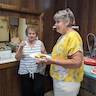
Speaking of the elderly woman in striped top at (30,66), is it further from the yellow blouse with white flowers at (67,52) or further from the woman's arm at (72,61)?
the woman's arm at (72,61)

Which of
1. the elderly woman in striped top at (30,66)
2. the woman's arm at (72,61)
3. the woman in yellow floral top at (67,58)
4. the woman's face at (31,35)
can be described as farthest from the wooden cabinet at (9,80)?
the woman's arm at (72,61)

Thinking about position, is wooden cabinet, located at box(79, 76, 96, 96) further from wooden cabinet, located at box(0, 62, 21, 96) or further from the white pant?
wooden cabinet, located at box(0, 62, 21, 96)

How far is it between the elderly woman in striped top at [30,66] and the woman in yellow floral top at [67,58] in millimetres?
513

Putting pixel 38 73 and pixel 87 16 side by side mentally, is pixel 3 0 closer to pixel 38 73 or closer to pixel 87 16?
pixel 38 73

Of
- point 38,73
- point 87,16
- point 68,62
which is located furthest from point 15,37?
point 68,62

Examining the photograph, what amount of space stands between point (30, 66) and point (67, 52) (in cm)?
73

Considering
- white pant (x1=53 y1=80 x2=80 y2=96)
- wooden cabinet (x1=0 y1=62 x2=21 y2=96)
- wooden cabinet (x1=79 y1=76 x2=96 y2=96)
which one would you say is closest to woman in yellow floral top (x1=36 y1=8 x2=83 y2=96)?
white pant (x1=53 y1=80 x2=80 y2=96)

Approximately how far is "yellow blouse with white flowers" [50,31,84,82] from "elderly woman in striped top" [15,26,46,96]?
20.2 inches

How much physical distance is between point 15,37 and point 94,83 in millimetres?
1181

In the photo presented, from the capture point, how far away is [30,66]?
223 centimetres

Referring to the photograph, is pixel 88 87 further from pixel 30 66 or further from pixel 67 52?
pixel 67 52

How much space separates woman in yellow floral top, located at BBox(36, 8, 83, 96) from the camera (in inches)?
61.5


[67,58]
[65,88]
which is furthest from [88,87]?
[67,58]

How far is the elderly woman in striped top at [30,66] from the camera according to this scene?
221 cm
